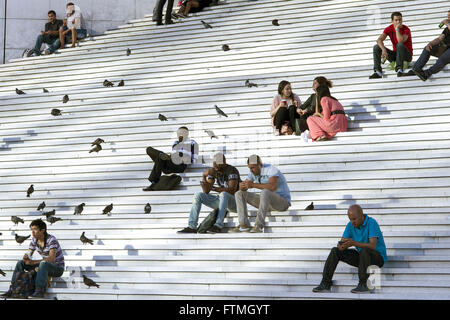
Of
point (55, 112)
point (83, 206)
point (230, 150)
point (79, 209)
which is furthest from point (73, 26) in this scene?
point (79, 209)

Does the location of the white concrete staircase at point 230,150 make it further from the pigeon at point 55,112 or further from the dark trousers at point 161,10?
the dark trousers at point 161,10

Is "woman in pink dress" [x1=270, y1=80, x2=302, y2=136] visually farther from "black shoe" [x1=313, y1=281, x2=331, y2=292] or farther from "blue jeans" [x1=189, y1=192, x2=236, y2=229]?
"black shoe" [x1=313, y1=281, x2=331, y2=292]

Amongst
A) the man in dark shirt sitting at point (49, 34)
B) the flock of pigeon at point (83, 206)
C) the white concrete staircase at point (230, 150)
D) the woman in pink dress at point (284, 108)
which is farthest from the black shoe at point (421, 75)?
the man in dark shirt sitting at point (49, 34)

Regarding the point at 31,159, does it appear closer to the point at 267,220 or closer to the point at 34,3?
the point at 267,220

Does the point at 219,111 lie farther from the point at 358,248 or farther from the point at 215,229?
the point at 358,248

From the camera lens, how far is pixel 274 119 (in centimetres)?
1175

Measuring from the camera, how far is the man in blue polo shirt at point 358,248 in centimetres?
849

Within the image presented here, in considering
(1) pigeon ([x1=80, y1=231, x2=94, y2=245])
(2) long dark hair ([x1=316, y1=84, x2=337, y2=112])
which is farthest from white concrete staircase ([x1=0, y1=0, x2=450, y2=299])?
(2) long dark hair ([x1=316, y1=84, x2=337, y2=112])

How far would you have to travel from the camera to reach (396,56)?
39.9 ft

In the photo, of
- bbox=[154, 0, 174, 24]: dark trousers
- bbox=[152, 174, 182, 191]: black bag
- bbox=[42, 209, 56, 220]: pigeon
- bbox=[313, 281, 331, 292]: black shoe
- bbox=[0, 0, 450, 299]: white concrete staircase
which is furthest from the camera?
bbox=[154, 0, 174, 24]: dark trousers

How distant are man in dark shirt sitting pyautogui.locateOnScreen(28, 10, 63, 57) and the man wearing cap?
19.8 ft

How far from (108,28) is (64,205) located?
678cm

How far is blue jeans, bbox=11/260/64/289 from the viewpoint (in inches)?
376

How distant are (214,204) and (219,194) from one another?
0.22 m
